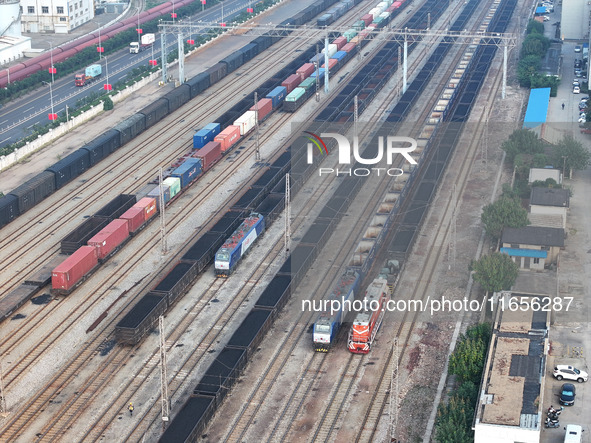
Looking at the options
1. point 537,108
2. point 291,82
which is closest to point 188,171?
point 291,82

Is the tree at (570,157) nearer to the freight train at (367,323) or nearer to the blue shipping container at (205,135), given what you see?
the freight train at (367,323)

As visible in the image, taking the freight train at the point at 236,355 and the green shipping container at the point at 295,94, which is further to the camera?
the green shipping container at the point at 295,94

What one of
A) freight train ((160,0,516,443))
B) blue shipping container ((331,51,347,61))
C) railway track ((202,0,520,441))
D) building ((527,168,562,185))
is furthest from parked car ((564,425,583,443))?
blue shipping container ((331,51,347,61))

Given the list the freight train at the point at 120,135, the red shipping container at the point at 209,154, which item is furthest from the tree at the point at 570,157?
the freight train at the point at 120,135

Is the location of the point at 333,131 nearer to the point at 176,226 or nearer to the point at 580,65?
the point at 176,226

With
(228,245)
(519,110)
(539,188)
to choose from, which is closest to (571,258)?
(539,188)

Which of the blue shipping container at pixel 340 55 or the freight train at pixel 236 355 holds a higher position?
the blue shipping container at pixel 340 55
